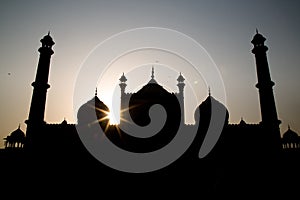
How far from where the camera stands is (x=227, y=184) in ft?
45.4

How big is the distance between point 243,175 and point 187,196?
3432 mm

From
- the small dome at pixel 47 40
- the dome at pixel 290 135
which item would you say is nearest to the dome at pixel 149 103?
the small dome at pixel 47 40

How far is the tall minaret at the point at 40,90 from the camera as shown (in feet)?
51.3

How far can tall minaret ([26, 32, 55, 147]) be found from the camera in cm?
1562

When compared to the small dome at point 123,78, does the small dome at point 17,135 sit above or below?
below

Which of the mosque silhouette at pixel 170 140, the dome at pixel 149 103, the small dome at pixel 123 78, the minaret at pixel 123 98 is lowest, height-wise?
the mosque silhouette at pixel 170 140

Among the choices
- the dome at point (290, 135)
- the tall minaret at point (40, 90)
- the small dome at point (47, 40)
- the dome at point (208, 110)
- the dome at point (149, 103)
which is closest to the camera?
the tall minaret at point (40, 90)

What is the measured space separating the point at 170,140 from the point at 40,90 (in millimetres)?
8863

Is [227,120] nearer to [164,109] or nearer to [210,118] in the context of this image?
[210,118]

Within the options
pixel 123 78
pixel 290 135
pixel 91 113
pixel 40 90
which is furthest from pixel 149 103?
pixel 290 135

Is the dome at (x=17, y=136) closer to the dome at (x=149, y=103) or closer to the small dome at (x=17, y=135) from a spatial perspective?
the small dome at (x=17, y=135)

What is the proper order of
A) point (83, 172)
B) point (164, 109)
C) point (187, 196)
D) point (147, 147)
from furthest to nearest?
point (164, 109) → point (147, 147) → point (83, 172) → point (187, 196)

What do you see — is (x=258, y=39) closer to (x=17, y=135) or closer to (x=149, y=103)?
(x=149, y=103)

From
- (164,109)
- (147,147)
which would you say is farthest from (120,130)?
(164,109)
